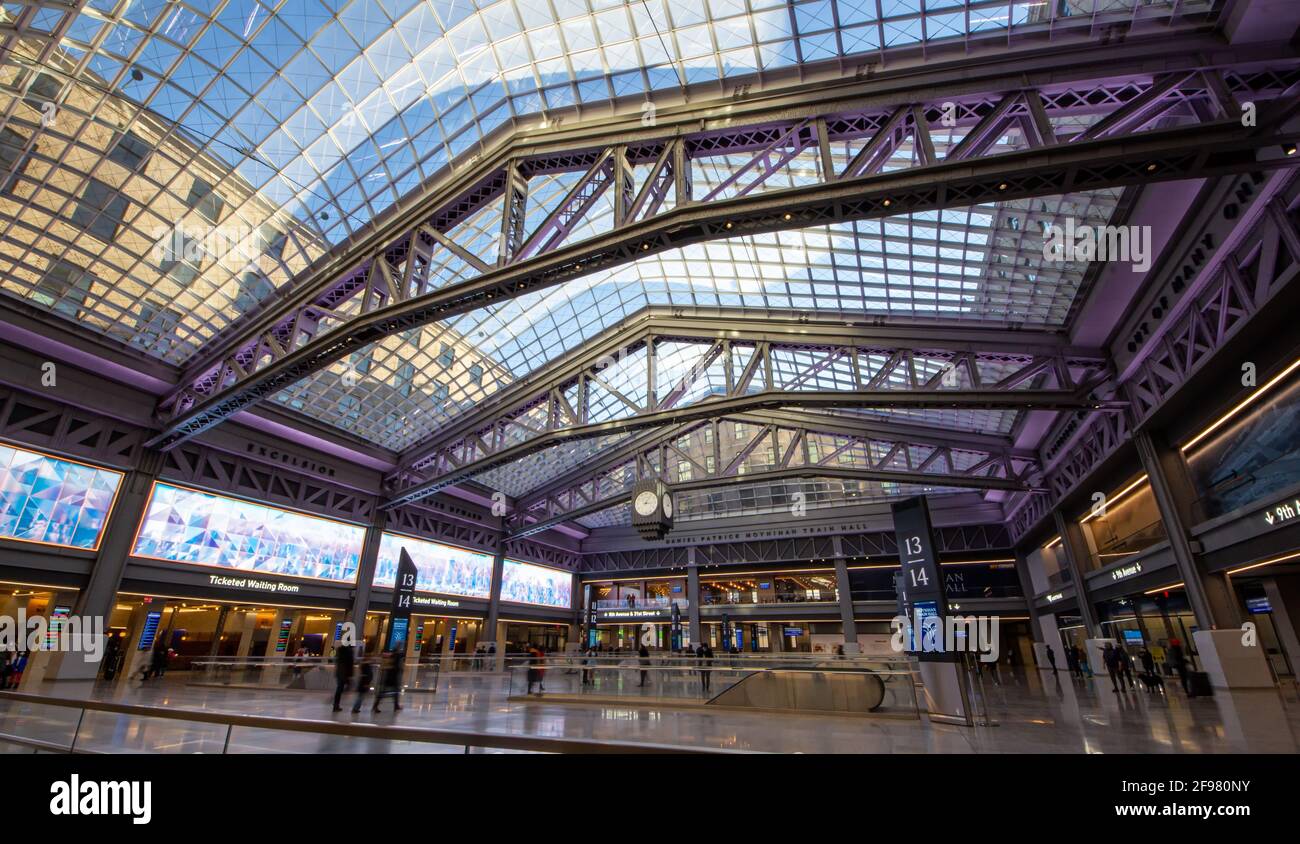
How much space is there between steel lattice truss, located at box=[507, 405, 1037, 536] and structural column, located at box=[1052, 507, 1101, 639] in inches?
116

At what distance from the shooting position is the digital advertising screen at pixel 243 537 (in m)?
26.3

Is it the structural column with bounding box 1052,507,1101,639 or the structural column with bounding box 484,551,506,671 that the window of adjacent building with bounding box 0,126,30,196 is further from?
the structural column with bounding box 1052,507,1101,639

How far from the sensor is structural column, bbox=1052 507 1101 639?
28.4m

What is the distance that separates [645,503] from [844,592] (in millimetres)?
24404

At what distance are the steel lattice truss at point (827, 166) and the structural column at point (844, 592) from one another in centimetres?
3401

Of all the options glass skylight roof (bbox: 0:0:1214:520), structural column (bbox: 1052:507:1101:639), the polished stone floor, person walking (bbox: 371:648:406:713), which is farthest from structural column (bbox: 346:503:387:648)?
structural column (bbox: 1052:507:1101:639)

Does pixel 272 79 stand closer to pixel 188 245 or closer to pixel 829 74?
pixel 188 245

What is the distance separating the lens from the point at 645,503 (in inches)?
1115

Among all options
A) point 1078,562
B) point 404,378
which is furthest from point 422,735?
point 1078,562

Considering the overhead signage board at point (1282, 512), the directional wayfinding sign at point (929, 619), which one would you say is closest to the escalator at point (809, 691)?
the directional wayfinding sign at point (929, 619)

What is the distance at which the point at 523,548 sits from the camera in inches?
1929

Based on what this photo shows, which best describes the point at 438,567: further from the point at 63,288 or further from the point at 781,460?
the point at 63,288

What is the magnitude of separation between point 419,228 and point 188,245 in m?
8.99

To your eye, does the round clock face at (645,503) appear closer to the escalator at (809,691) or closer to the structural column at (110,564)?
the escalator at (809,691)
